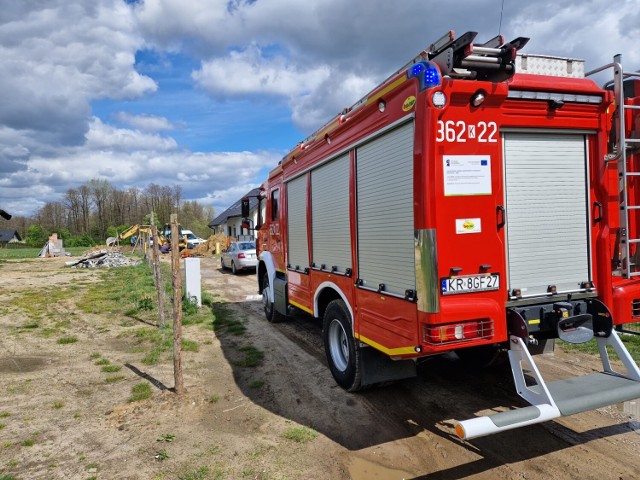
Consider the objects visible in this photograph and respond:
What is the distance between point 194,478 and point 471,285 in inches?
107

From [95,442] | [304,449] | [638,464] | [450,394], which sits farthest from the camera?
[450,394]

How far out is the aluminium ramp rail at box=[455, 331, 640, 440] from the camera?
2961 mm

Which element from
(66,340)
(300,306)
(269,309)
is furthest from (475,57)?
(66,340)

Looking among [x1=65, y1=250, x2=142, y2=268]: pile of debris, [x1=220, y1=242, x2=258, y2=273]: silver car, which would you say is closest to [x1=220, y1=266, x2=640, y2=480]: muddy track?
[x1=220, y1=242, x2=258, y2=273]: silver car

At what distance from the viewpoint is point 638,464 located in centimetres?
333

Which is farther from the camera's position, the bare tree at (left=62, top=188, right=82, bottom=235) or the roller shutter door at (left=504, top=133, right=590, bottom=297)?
the bare tree at (left=62, top=188, right=82, bottom=235)

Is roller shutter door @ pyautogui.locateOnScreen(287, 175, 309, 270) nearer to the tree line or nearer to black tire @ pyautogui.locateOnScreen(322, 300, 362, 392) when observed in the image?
black tire @ pyautogui.locateOnScreen(322, 300, 362, 392)

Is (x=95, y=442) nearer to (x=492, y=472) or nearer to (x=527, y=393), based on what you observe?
(x=492, y=472)

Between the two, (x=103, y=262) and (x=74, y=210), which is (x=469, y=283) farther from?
(x=74, y=210)

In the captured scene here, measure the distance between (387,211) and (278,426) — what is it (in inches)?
95.9

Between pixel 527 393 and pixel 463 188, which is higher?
pixel 463 188

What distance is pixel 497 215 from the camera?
11.4 feet

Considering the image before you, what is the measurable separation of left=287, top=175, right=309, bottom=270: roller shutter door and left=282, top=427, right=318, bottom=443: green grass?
258cm

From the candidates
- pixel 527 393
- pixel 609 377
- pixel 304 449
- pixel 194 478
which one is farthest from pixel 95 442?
pixel 609 377
